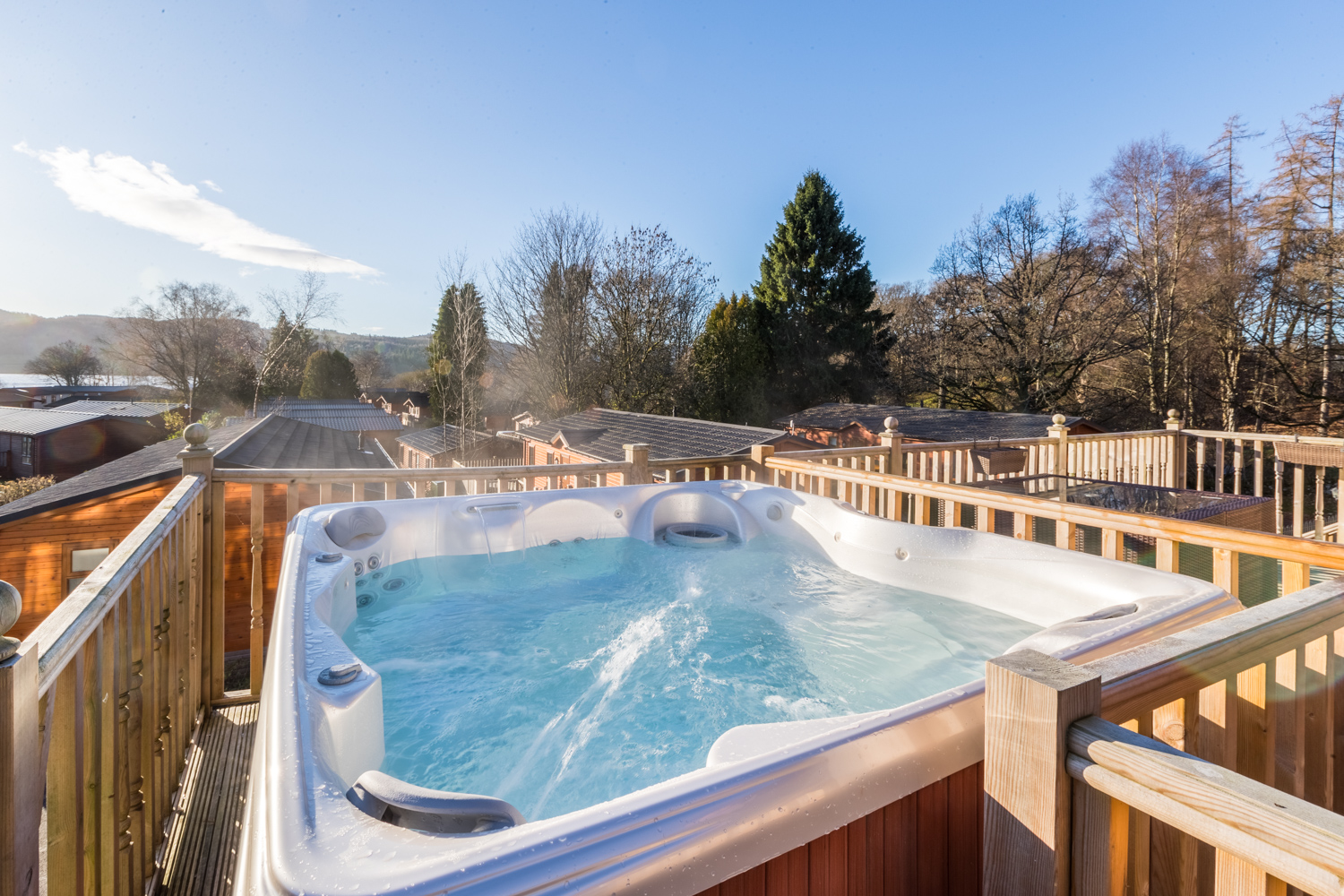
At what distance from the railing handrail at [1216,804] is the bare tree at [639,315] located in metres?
16.4

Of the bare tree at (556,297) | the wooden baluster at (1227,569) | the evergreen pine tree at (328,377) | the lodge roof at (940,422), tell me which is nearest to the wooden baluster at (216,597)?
the wooden baluster at (1227,569)

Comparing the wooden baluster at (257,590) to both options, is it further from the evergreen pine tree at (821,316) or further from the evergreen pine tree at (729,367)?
the evergreen pine tree at (821,316)

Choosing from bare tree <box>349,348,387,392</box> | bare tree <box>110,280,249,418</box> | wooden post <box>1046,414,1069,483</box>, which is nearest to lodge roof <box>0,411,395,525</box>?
wooden post <box>1046,414,1069,483</box>

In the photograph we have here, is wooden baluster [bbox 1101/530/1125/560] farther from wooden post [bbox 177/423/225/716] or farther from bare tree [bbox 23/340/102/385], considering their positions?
bare tree [bbox 23/340/102/385]

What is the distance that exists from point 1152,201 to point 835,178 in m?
8.52

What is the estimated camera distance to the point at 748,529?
3229 mm

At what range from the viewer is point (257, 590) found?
2965mm

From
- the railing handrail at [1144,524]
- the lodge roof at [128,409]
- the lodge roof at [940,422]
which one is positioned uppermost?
the lodge roof at [128,409]

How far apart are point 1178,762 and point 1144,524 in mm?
1530

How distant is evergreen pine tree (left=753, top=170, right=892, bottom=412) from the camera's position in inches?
756

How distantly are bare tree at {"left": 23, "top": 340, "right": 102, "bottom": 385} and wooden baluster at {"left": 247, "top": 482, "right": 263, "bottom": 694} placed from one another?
3348 centimetres

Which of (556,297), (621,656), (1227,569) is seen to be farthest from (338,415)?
(1227,569)

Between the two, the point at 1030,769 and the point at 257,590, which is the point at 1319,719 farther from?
the point at 257,590

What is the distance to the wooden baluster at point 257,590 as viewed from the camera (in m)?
2.82
